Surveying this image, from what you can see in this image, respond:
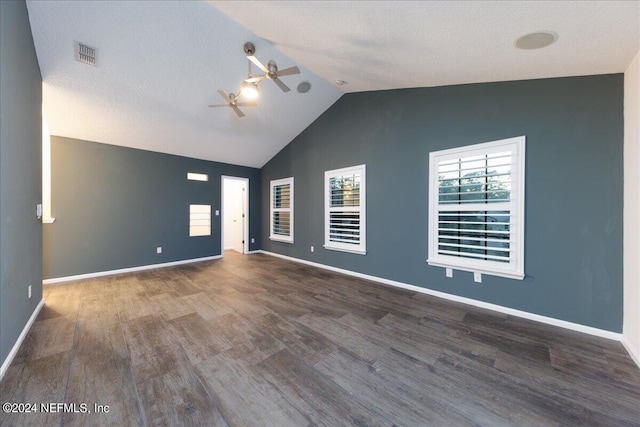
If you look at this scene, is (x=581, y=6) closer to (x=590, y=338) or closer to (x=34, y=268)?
(x=590, y=338)

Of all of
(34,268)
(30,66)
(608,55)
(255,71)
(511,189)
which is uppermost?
(255,71)

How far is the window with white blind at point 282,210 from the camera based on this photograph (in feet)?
18.3

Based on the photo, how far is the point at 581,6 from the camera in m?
1.50

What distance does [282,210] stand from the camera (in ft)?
19.2

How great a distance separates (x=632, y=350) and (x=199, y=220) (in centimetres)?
654

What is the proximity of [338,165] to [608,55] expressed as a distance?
3.29 meters

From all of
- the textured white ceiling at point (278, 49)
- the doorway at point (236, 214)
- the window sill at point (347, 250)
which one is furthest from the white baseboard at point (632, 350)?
the doorway at point (236, 214)

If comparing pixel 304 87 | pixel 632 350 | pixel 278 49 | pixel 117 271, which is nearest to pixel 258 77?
pixel 278 49

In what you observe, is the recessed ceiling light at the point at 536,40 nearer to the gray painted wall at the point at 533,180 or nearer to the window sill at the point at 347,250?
the gray painted wall at the point at 533,180

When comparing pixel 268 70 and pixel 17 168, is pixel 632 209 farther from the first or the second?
pixel 17 168

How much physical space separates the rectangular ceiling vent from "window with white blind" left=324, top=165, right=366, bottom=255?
354cm

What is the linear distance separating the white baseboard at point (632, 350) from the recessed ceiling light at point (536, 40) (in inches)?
102

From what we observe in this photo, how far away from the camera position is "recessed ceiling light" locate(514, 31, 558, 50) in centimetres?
179

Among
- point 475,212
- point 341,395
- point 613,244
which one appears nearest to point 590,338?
point 613,244
